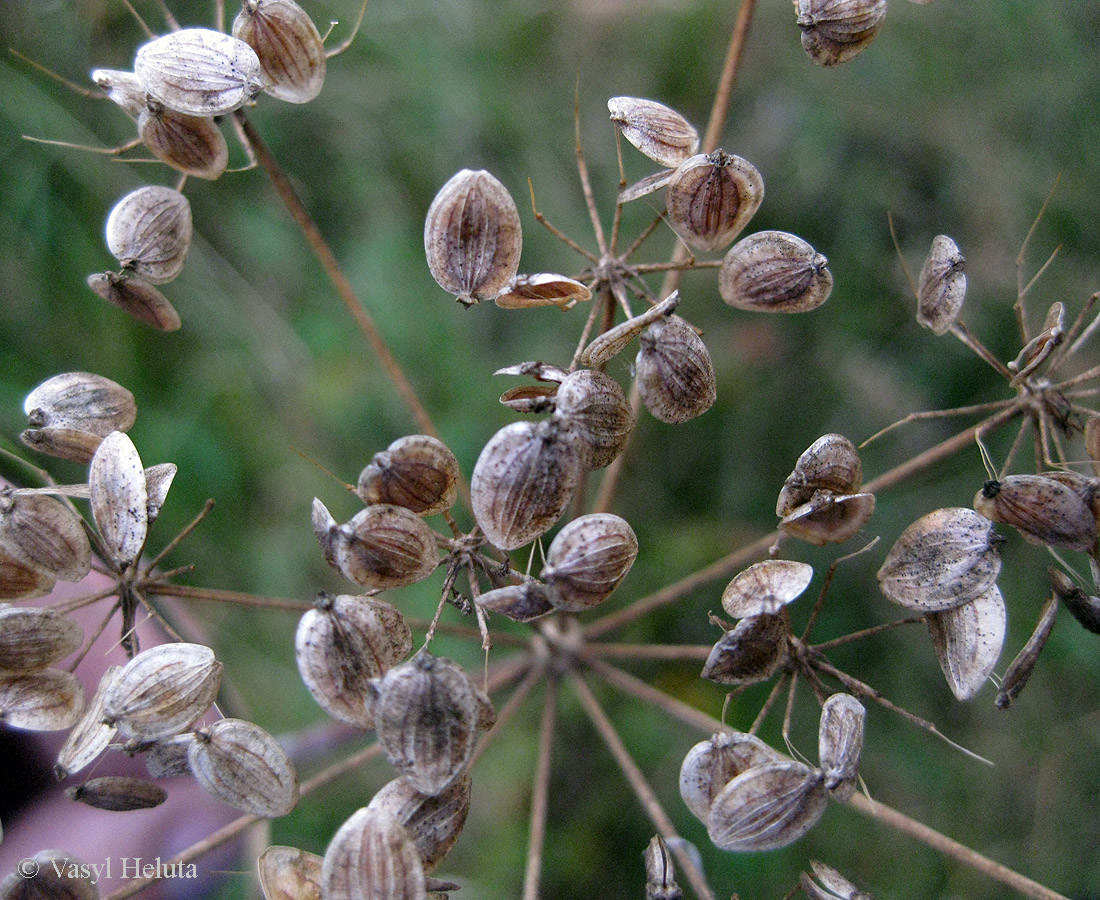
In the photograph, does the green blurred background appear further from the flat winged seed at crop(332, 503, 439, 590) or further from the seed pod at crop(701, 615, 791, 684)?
the flat winged seed at crop(332, 503, 439, 590)

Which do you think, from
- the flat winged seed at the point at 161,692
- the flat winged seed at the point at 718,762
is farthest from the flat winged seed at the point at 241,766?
the flat winged seed at the point at 718,762

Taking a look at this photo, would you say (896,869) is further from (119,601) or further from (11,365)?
(11,365)

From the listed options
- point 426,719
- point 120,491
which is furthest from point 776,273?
point 120,491

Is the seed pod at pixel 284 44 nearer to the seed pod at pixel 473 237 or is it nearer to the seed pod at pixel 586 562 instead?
the seed pod at pixel 473 237

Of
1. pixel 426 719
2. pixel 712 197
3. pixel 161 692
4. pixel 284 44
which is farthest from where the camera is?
pixel 284 44

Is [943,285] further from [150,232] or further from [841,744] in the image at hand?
[150,232]

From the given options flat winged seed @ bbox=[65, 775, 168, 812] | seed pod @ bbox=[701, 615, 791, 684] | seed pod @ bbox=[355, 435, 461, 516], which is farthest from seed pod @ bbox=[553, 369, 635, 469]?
flat winged seed @ bbox=[65, 775, 168, 812]
